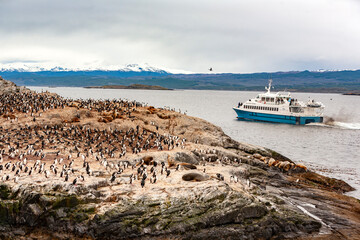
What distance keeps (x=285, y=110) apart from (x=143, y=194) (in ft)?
231

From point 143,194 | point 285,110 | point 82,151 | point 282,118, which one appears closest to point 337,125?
point 285,110

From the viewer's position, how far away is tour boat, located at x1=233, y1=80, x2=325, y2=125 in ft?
270

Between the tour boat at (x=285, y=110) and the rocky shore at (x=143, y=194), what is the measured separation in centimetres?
5364

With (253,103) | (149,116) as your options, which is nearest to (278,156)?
(149,116)

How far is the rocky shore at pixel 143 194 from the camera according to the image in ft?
58.1

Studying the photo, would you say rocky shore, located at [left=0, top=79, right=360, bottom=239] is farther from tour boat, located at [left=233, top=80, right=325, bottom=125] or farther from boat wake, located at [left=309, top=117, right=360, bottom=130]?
boat wake, located at [left=309, top=117, right=360, bottom=130]

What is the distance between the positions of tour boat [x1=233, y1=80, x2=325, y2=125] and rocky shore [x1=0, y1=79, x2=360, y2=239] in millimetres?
53636

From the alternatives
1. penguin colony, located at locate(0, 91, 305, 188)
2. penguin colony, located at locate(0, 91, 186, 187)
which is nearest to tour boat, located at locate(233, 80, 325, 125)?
penguin colony, located at locate(0, 91, 305, 188)

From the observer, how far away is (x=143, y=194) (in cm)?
1886

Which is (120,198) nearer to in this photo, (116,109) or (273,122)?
(116,109)

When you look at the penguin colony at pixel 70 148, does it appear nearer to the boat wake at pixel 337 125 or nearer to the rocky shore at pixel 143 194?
the rocky shore at pixel 143 194

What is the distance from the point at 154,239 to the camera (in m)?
17.3

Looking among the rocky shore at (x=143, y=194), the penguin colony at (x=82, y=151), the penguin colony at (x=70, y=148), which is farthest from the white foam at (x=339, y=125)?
the penguin colony at (x=70, y=148)

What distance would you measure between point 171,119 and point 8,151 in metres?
18.1
